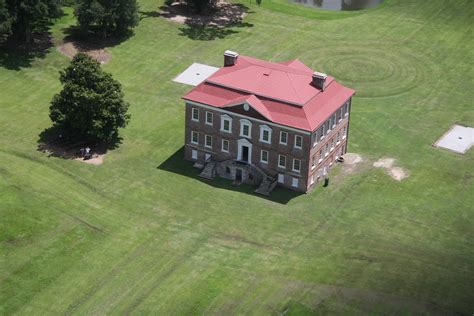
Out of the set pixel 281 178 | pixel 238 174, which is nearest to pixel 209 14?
pixel 238 174

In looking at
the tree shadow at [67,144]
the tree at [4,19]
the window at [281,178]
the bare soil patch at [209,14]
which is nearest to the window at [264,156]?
the window at [281,178]

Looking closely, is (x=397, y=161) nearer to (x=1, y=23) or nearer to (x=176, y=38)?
(x=176, y=38)

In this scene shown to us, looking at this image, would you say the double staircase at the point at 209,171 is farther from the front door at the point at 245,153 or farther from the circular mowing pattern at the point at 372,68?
the circular mowing pattern at the point at 372,68

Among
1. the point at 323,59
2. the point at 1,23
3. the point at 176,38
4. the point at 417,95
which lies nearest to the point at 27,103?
the point at 1,23

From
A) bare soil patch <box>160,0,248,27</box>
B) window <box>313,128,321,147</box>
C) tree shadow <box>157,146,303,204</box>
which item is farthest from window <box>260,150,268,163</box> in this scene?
bare soil patch <box>160,0,248,27</box>

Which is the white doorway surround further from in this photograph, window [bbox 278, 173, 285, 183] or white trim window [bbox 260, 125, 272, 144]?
window [bbox 278, 173, 285, 183]

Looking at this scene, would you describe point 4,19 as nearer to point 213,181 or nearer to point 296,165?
point 213,181
